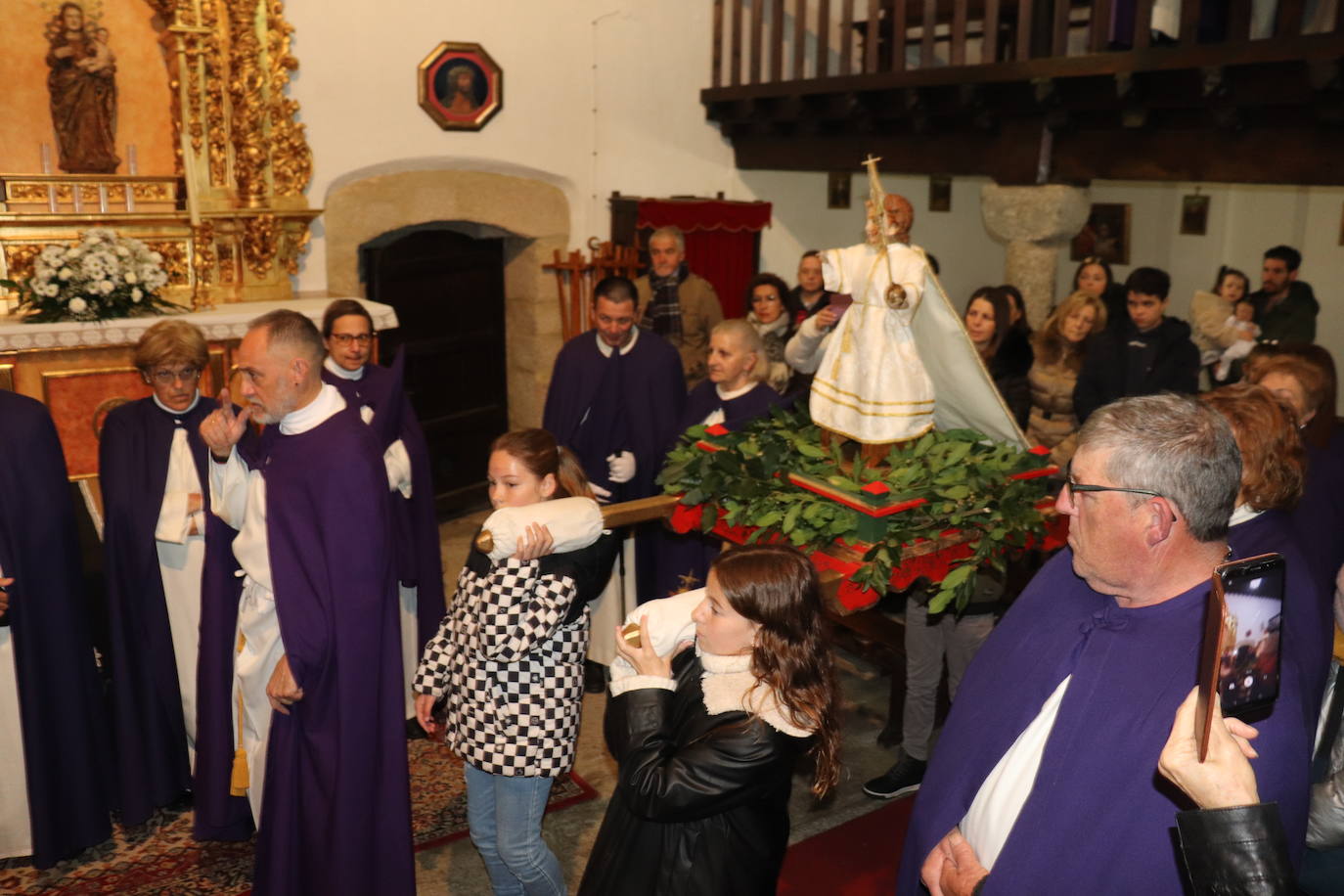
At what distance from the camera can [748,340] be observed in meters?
5.07

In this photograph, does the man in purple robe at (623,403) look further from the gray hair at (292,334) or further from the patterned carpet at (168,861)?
the gray hair at (292,334)

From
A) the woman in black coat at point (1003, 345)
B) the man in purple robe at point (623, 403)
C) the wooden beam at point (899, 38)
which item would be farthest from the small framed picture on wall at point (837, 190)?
the man in purple robe at point (623, 403)

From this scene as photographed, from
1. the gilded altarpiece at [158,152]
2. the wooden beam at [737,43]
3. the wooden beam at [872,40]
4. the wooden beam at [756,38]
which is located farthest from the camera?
the wooden beam at [737,43]

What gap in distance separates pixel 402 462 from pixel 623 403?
4.52 ft

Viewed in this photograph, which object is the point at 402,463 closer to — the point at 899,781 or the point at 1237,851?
the point at 899,781

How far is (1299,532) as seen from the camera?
3.54 metres

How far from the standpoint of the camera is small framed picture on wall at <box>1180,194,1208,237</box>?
11539 millimetres

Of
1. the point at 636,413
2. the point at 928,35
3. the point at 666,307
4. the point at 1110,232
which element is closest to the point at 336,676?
the point at 636,413

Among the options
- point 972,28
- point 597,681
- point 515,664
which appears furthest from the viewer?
point 972,28

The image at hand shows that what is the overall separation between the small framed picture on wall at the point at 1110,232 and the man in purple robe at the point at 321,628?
33.6 ft

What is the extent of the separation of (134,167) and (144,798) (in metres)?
4.31

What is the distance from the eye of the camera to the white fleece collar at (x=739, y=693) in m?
2.49

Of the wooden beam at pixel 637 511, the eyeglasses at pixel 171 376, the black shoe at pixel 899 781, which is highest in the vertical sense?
the eyeglasses at pixel 171 376

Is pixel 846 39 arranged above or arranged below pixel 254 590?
above
